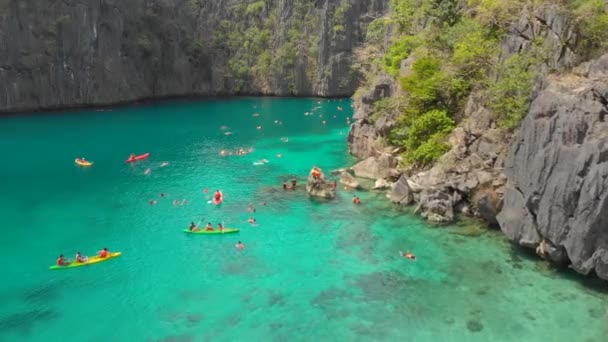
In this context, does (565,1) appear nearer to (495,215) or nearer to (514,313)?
(495,215)

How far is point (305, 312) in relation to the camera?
2178 centimetres

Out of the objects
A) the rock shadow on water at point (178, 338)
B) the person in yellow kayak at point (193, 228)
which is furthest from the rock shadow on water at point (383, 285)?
the person in yellow kayak at point (193, 228)

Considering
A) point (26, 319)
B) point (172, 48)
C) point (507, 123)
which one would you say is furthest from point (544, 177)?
point (172, 48)

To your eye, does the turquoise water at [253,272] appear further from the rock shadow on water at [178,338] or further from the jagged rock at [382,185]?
the jagged rock at [382,185]

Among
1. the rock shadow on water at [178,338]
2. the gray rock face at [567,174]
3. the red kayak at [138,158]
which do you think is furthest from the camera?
the red kayak at [138,158]

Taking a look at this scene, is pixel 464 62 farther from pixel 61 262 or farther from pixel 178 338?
pixel 61 262

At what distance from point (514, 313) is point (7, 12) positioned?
75.1m

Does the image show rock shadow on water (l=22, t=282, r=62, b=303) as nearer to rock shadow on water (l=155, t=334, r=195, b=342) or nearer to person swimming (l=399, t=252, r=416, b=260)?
rock shadow on water (l=155, t=334, r=195, b=342)

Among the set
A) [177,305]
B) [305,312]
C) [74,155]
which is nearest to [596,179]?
[305,312]

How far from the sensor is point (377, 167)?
39.8m

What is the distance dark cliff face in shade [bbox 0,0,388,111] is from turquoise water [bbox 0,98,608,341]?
36.7 metres

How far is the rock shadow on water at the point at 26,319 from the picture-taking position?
2099 cm

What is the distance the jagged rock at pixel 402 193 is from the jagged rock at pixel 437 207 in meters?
1.79

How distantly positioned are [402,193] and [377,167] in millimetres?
6540
